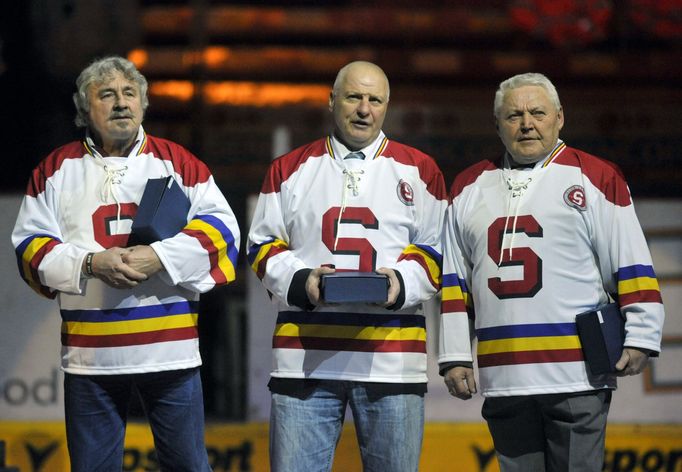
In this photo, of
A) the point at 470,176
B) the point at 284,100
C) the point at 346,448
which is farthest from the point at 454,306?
the point at 284,100

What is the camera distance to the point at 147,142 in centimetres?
364

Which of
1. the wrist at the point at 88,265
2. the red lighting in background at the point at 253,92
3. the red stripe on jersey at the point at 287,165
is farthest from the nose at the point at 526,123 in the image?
the red lighting in background at the point at 253,92

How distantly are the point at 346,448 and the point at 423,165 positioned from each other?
178cm

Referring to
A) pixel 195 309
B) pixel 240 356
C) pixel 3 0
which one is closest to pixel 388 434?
pixel 195 309

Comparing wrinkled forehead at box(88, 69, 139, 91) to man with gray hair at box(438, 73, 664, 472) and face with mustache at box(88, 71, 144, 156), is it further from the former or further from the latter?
man with gray hair at box(438, 73, 664, 472)

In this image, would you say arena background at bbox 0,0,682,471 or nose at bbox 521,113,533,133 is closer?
nose at bbox 521,113,533,133

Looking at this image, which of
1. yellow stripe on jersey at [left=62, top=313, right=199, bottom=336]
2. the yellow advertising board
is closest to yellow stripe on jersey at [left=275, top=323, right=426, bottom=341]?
yellow stripe on jersey at [left=62, top=313, right=199, bottom=336]

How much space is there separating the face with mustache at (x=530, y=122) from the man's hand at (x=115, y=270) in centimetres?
120

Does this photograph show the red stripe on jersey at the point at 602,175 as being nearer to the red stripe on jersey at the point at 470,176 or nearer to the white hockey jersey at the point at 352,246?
the red stripe on jersey at the point at 470,176

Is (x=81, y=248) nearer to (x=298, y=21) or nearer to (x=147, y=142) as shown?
(x=147, y=142)

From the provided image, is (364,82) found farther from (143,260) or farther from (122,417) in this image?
(122,417)

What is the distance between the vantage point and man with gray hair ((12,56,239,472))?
343 centimetres

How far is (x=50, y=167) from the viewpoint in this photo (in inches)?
141

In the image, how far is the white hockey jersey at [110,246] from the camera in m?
3.43
